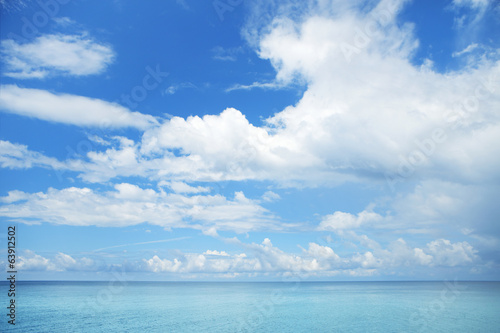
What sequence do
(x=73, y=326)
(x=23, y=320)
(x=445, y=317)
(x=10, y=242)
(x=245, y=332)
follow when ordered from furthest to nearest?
1. (x=445, y=317)
2. (x=23, y=320)
3. (x=73, y=326)
4. (x=245, y=332)
5. (x=10, y=242)

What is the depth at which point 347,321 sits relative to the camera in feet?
169

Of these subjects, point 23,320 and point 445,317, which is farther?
point 445,317

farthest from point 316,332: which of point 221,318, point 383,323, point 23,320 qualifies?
point 23,320

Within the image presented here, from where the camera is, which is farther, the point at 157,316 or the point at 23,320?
the point at 157,316

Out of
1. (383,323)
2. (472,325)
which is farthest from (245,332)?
(472,325)

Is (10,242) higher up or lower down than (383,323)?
higher up

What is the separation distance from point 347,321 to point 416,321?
434 inches

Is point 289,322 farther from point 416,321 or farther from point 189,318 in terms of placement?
point 416,321

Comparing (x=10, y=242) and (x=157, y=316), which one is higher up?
(x=10, y=242)

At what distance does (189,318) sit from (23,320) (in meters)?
25.5

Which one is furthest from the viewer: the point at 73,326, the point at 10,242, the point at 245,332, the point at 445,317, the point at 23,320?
the point at 445,317

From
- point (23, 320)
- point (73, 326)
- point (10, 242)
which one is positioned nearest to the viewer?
point (10, 242)

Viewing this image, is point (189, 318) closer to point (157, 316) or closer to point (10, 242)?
point (157, 316)

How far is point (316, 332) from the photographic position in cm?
4281
